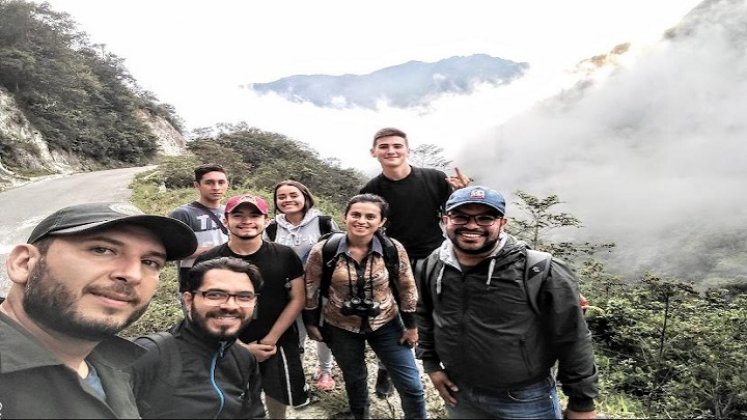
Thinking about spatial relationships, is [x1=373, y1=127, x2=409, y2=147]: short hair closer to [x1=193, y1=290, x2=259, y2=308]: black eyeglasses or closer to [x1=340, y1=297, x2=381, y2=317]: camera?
[x1=340, y1=297, x2=381, y2=317]: camera

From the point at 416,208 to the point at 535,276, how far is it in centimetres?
146

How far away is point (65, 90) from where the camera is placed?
2384cm

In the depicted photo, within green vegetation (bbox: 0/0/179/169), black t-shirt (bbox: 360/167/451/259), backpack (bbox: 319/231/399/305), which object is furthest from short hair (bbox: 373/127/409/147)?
green vegetation (bbox: 0/0/179/169)

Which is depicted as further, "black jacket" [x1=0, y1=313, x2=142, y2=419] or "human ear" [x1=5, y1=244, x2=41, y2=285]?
"human ear" [x1=5, y1=244, x2=41, y2=285]

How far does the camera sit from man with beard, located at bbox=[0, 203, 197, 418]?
863mm

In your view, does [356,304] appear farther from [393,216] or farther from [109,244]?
Result: [109,244]

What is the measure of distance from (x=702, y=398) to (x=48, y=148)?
27937 mm

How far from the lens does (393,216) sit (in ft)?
11.1

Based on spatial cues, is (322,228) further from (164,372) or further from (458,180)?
(164,372)

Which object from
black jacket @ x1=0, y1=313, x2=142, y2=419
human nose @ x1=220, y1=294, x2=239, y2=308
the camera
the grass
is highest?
black jacket @ x1=0, y1=313, x2=142, y2=419

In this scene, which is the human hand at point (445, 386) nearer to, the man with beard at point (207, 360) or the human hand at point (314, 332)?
the human hand at point (314, 332)

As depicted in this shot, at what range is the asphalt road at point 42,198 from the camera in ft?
28.6

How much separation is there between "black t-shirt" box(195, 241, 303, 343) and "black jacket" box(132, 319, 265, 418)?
3.44ft

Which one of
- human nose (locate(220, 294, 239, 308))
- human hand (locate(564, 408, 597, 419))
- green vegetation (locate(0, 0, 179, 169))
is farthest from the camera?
green vegetation (locate(0, 0, 179, 169))
